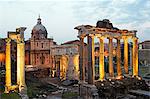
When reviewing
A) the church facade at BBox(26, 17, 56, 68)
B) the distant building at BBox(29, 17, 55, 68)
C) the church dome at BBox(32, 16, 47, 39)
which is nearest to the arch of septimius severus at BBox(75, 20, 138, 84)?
the church facade at BBox(26, 17, 56, 68)

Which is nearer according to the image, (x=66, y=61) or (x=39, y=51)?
(x=66, y=61)

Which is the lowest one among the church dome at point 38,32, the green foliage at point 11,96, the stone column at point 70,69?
the green foliage at point 11,96

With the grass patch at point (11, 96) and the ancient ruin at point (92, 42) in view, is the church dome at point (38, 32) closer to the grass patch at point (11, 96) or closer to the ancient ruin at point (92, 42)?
the ancient ruin at point (92, 42)

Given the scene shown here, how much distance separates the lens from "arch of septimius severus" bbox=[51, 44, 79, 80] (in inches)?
1705

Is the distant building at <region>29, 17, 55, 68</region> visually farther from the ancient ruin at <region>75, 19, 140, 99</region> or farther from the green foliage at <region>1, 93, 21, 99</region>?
the green foliage at <region>1, 93, 21, 99</region>

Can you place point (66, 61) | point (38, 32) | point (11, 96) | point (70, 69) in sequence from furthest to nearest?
1. point (38, 32)
2. point (66, 61)
3. point (70, 69)
4. point (11, 96)

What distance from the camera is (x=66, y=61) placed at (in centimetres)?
4516

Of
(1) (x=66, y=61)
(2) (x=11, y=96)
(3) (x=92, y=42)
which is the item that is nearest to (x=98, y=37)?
(3) (x=92, y=42)

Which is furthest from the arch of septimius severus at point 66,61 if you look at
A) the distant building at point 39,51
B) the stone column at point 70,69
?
the distant building at point 39,51

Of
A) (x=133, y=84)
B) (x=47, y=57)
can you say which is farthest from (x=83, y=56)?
(x=47, y=57)

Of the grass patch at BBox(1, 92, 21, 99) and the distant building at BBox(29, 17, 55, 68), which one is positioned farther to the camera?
the distant building at BBox(29, 17, 55, 68)

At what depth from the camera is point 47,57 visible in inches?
2164

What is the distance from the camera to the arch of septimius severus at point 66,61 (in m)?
43.3

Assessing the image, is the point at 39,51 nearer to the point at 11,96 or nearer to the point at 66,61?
the point at 66,61
